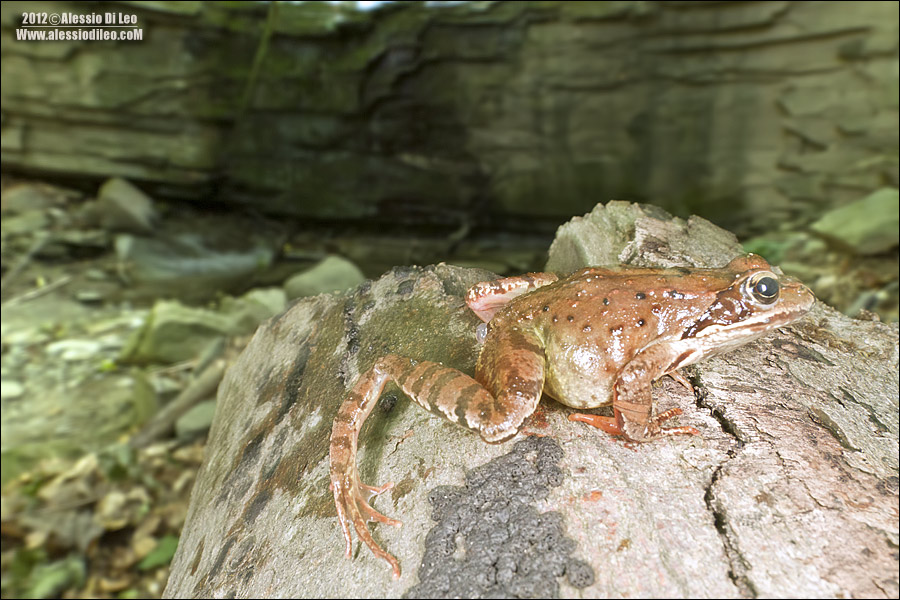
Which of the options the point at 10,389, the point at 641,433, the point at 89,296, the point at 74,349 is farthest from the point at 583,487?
the point at 89,296

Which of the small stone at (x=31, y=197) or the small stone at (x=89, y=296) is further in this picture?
the small stone at (x=31, y=197)

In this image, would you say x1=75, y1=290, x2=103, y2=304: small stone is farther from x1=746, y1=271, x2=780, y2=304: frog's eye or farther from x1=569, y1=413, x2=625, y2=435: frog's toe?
x1=746, y1=271, x2=780, y2=304: frog's eye

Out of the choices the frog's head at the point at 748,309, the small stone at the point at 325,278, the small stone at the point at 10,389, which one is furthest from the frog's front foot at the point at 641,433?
the small stone at the point at 10,389

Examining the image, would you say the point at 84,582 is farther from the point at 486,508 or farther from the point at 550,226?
the point at 550,226

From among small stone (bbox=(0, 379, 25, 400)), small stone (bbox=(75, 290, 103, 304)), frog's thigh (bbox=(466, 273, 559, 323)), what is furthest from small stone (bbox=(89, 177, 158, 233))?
frog's thigh (bbox=(466, 273, 559, 323))

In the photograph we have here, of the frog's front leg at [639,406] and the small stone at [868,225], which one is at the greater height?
the small stone at [868,225]

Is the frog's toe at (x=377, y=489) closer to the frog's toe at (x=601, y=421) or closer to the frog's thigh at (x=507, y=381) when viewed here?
the frog's thigh at (x=507, y=381)
